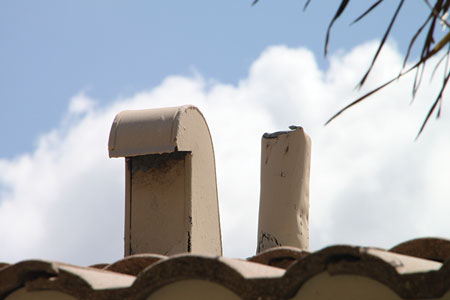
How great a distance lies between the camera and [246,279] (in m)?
3.69

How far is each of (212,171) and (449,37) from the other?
396 cm

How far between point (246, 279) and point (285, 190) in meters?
2.76

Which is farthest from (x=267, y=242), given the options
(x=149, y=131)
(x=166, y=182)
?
(x=149, y=131)

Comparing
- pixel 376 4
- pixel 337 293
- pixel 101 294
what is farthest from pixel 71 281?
pixel 376 4

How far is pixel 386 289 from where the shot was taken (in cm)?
351

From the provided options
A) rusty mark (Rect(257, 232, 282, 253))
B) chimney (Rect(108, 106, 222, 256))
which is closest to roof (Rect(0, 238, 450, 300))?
chimney (Rect(108, 106, 222, 256))

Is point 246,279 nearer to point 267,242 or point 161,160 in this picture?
point 267,242

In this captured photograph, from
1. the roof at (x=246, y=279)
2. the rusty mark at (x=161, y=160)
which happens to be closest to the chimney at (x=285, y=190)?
the rusty mark at (x=161, y=160)

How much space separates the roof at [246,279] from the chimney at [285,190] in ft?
6.99

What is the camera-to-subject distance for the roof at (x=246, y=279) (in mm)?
3469

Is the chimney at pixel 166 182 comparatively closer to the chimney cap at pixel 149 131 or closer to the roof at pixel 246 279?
the chimney cap at pixel 149 131

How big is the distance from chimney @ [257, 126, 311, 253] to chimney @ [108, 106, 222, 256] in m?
0.47

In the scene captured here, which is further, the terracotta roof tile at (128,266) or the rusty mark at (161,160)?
the rusty mark at (161,160)

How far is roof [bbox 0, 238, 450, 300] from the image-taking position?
3.47m
